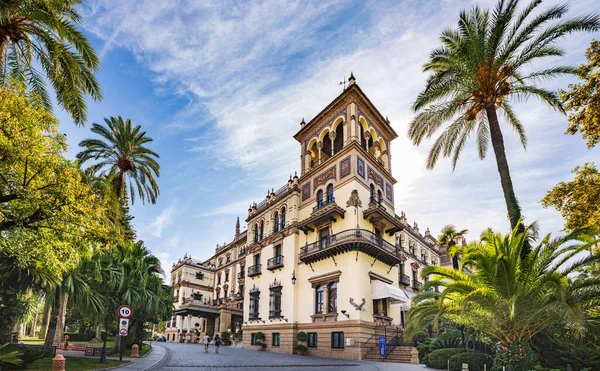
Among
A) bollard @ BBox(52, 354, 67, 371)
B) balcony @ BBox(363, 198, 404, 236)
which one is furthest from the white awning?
bollard @ BBox(52, 354, 67, 371)

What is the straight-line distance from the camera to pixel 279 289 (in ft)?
103

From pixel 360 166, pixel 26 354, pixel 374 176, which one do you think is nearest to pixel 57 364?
pixel 26 354

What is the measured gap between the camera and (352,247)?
25.6 meters

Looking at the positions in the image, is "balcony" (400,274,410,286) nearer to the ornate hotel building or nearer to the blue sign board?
the ornate hotel building

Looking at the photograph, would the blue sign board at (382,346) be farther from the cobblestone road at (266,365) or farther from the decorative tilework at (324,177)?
the decorative tilework at (324,177)

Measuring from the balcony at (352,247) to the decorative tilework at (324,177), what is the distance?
514cm

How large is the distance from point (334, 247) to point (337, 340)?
640cm

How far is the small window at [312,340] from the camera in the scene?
2666 centimetres

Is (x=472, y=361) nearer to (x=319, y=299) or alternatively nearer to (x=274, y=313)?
(x=319, y=299)

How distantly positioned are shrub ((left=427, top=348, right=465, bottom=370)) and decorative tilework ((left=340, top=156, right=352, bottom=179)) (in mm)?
14452

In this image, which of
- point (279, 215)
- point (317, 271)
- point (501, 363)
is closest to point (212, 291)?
point (279, 215)

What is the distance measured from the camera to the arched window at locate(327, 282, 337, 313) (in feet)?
86.1

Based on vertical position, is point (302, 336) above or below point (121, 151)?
below

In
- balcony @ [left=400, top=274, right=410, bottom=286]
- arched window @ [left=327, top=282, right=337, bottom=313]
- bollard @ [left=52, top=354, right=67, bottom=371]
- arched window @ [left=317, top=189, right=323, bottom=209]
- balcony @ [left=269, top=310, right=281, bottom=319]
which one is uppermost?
arched window @ [left=317, top=189, right=323, bottom=209]
